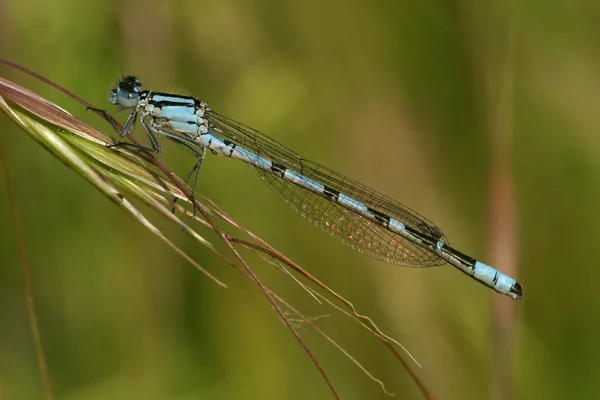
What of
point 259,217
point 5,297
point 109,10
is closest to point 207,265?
point 259,217

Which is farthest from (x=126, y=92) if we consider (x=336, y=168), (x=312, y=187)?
(x=336, y=168)

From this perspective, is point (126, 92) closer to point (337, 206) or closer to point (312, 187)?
point (312, 187)

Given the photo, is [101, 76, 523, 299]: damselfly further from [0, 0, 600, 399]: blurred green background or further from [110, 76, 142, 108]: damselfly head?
[0, 0, 600, 399]: blurred green background

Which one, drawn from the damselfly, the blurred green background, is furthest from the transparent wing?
the blurred green background

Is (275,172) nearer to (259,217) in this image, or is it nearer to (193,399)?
(259,217)

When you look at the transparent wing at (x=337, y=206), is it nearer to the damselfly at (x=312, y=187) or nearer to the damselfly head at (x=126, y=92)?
the damselfly at (x=312, y=187)

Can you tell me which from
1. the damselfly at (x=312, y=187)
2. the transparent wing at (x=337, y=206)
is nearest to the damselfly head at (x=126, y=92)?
the damselfly at (x=312, y=187)
